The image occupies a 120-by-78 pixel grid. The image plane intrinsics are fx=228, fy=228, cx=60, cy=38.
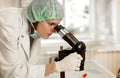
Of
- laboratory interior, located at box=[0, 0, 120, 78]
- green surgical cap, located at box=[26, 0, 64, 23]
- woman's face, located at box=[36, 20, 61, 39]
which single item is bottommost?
laboratory interior, located at box=[0, 0, 120, 78]

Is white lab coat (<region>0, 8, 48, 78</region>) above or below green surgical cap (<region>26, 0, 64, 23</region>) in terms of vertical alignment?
below

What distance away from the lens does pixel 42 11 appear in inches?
57.9

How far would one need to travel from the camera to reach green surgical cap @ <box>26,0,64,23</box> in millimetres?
1463

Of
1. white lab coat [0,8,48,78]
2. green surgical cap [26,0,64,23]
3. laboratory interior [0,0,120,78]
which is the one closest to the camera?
white lab coat [0,8,48,78]

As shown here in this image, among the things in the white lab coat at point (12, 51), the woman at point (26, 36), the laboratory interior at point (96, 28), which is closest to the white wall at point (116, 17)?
the laboratory interior at point (96, 28)

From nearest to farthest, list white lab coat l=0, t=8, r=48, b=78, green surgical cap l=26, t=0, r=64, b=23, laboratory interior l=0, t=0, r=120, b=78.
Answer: white lab coat l=0, t=8, r=48, b=78 → green surgical cap l=26, t=0, r=64, b=23 → laboratory interior l=0, t=0, r=120, b=78

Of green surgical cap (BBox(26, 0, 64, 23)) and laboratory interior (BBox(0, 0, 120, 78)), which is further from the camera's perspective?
laboratory interior (BBox(0, 0, 120, 78))

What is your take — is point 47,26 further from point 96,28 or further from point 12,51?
point 96,28

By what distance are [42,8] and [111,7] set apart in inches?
73.3

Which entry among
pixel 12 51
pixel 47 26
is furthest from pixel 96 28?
pixel 12 51

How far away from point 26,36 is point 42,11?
0.67 ft

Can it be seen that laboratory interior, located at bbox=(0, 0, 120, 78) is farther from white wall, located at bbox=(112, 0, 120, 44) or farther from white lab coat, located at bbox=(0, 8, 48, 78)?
white lab coat, located at bbox=(0, 8, 48, 78)

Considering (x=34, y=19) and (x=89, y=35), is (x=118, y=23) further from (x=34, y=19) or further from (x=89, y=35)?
(x=34, y=19)

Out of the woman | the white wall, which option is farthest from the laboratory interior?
the woman
